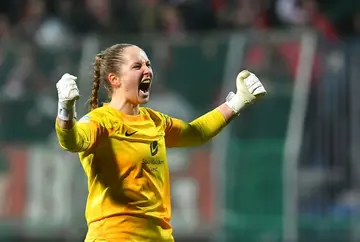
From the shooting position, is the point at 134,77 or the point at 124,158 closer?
the point at 124,158

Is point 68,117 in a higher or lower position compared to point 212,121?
lower

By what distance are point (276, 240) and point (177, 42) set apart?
2.33m

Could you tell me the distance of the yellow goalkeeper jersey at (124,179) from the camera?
5.67 m

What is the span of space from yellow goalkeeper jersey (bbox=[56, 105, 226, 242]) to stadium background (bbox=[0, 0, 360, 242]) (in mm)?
4647

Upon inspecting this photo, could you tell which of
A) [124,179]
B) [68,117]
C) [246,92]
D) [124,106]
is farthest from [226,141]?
[68,117]

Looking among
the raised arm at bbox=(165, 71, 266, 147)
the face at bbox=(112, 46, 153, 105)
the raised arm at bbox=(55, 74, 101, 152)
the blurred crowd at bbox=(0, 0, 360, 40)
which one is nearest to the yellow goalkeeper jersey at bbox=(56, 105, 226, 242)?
the face at bbox=(112, 46, 153, 105)

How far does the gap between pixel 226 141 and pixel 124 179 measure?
488 cm

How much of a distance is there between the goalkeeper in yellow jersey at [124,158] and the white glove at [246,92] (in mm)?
657

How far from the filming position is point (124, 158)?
18.6 feet

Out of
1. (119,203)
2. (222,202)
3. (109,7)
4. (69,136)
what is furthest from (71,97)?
(109,7)

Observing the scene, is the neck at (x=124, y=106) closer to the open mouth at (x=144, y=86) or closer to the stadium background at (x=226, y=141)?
the open mouth at (x=144, y=86)

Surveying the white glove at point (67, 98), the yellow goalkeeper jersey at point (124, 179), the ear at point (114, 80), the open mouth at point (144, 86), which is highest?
the ear at point (114, 80)

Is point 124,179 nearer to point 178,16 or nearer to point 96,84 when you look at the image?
point 96,84

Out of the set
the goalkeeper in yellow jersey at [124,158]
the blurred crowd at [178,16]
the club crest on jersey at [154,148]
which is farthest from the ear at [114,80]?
the blurred crowd at [178,16]
